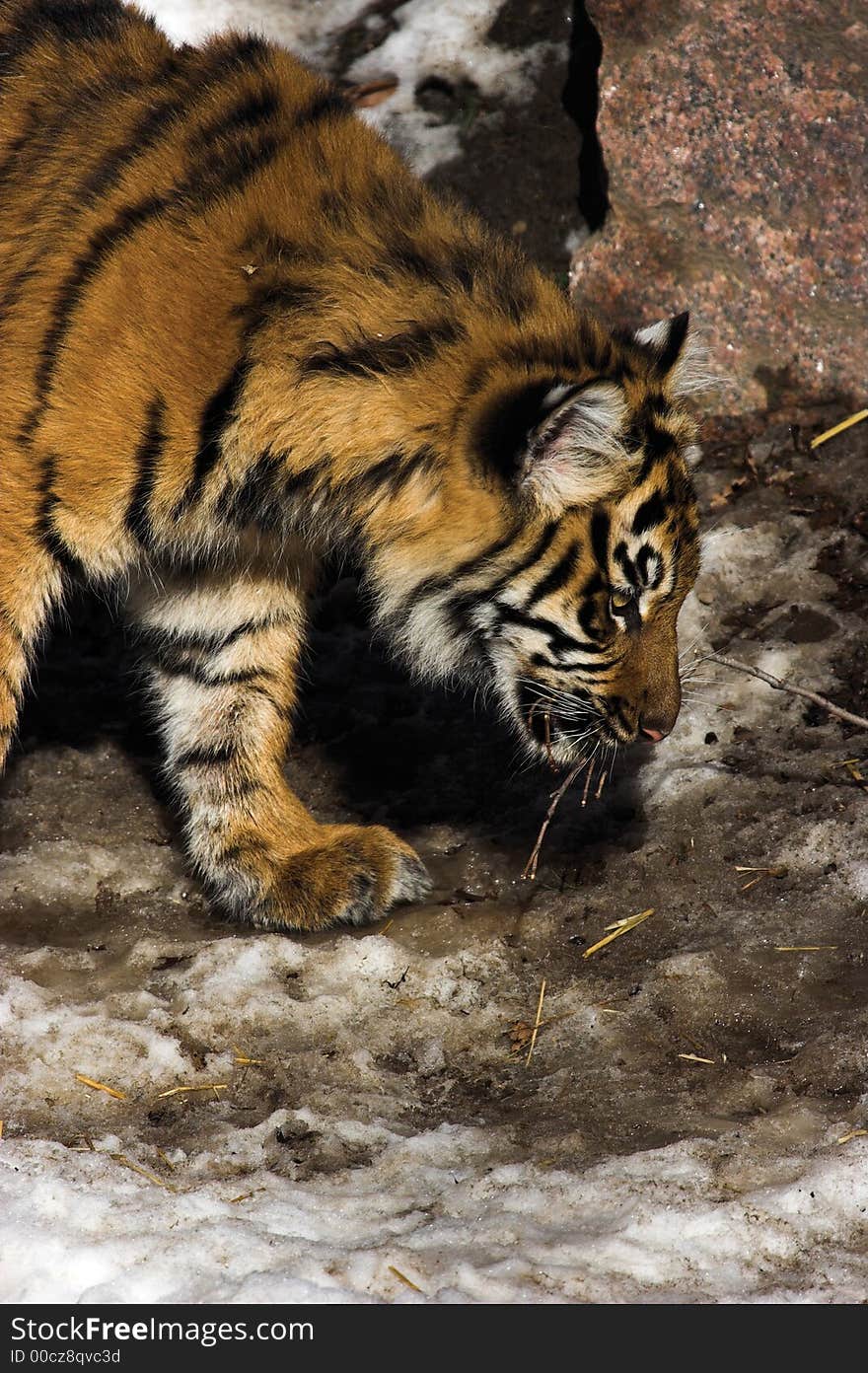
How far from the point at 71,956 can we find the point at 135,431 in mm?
1115

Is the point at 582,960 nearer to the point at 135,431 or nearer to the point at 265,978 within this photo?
the point at 265,978

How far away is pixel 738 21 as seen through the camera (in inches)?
173

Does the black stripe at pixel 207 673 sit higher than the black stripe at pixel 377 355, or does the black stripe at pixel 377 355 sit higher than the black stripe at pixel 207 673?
the black stripe at pixel 377 355

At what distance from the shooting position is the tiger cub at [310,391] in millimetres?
2539

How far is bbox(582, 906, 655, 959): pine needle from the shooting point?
118 inches

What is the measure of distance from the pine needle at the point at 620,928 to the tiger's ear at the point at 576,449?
0.95 metres

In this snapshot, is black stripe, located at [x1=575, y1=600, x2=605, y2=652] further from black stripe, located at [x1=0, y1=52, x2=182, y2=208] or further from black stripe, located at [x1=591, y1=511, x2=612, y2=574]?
black stripe, located at [x1=0, y1=52, x2=182, y2=208]

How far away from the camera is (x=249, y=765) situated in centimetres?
329

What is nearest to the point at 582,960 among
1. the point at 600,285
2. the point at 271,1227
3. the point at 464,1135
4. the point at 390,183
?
the point at 464,1135

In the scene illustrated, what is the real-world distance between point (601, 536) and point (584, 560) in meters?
0.06

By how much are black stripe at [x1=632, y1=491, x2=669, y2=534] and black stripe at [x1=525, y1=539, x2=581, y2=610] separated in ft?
0.43

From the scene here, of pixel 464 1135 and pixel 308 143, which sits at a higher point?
pixel 308 143

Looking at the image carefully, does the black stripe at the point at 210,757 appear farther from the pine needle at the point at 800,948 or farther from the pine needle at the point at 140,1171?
the pine needle at the point at 800,948

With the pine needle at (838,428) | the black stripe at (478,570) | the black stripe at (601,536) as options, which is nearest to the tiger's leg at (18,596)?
the black stripe at (478,570)
